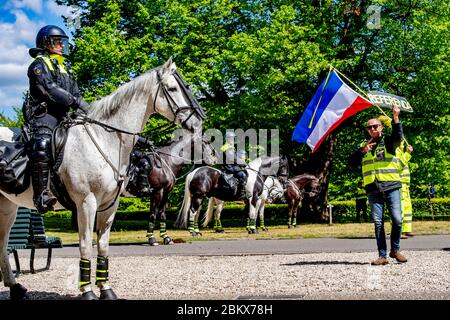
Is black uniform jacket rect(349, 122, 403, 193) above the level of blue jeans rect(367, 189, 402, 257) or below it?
above

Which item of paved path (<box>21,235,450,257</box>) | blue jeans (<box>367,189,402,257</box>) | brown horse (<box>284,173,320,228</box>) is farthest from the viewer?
brown horse (<box>284,173,320,228</box>)

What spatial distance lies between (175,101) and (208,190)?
575 inches

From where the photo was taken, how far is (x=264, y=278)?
9.13 meters

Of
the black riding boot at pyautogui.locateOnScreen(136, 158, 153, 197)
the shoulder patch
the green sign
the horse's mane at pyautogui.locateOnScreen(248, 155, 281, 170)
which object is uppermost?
the green sign

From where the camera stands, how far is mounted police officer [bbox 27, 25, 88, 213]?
7008mm

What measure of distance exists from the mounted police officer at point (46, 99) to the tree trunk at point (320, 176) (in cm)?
2235

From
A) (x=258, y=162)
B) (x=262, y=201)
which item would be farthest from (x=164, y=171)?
(x=262, y=201)

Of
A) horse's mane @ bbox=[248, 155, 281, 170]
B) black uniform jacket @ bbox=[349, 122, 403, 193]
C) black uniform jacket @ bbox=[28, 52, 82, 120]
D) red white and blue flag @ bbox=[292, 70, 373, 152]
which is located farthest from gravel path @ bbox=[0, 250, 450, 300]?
horse's mane @ bbox=[248, 155, 281, 170]

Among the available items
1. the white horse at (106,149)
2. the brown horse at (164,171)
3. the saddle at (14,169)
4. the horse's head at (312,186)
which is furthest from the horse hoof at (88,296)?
the horse's head at (312,186)

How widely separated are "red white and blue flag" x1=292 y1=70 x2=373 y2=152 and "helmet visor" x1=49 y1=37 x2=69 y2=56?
24.6 ft

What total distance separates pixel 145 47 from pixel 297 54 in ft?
26.4

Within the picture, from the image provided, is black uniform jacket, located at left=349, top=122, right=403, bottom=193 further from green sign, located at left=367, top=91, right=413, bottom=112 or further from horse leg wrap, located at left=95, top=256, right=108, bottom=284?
horse leg wrap, located at left=95, top=256, right=108, bottom=284
